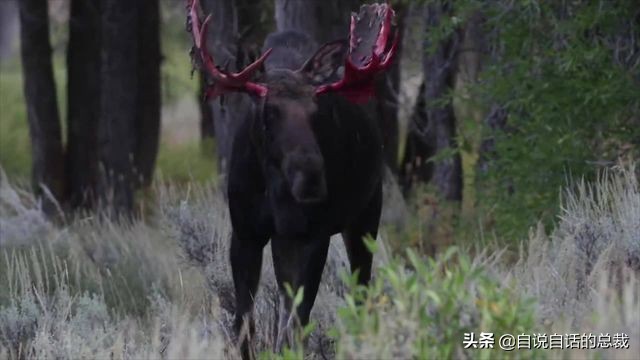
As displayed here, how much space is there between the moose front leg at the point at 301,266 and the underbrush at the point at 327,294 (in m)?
0.17

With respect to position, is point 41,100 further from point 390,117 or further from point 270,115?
point 270,115

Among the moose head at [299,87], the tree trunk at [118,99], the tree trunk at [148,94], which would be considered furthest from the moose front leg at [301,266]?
the tree trunk at [148,94]

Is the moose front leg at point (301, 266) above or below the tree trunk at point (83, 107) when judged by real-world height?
above

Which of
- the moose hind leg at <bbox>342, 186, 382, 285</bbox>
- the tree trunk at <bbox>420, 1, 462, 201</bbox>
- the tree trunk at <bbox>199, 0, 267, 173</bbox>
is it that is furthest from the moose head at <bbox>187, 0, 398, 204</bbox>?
the tree trunk at <bbox>420, 1, 462, 201</bbox>

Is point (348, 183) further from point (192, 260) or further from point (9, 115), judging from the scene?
point (9, 115)

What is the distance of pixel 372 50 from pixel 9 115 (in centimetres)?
1966

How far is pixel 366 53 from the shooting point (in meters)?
8.50

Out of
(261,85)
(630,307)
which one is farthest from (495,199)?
(630,307)

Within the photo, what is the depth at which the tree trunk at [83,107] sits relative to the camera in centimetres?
1842

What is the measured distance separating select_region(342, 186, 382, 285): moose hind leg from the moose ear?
3.67 ft

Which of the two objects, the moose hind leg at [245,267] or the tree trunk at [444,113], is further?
the tree trunk at [444,113]

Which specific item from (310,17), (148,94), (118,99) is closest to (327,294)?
(310,17)

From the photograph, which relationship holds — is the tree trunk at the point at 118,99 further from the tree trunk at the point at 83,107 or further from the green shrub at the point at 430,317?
the green shrub at the point at 430,317

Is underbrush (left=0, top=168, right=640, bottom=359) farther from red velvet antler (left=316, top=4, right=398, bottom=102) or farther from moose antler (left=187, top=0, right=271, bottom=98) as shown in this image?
moose antler (left=187, top=0, right=271, bottom=98)
